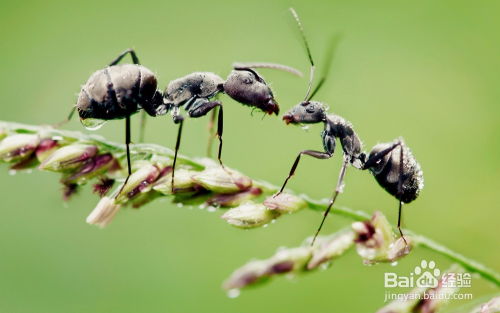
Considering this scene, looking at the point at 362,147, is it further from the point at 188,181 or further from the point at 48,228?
the point at 48,228

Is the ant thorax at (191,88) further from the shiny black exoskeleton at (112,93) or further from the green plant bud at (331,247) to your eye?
the green plant bud at (331,247)

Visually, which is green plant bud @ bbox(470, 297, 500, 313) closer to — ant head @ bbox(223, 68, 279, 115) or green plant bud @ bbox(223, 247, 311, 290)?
green plant bud @ bbox(223, 247, 311, 290)

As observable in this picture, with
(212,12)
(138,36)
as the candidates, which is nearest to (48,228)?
(138,36)

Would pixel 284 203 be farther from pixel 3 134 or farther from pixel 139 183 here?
pixel 3 134

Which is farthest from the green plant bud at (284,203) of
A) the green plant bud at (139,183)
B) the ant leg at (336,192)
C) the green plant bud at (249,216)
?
the green plant bud at (139,183)

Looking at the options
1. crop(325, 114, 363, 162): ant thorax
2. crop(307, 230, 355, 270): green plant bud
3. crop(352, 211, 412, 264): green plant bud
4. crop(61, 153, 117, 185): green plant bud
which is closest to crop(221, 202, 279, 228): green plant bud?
crop(307, 230, 355, 270): green plant bud
